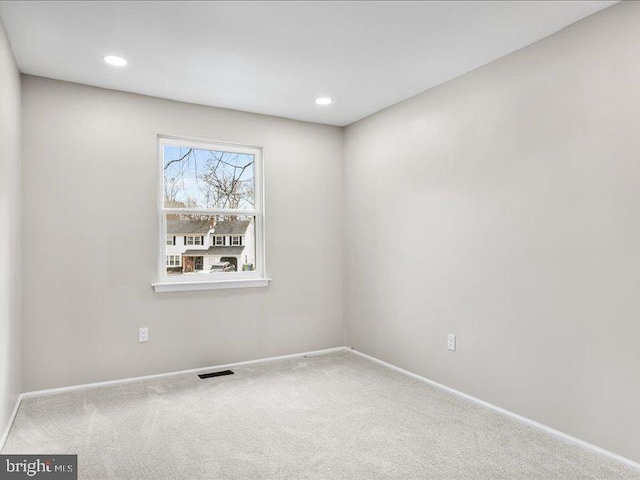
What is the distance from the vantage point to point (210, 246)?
4.07 meters

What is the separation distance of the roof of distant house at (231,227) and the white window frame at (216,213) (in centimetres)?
8

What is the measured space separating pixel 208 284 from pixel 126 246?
2.50 feet

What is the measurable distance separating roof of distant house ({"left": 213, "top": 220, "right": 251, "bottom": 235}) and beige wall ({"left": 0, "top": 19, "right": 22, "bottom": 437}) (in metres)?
1.57

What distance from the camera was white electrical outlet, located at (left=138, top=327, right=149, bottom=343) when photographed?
3.64 metres

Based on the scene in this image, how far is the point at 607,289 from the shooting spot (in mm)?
2359

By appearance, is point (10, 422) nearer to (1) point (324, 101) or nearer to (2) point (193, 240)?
(2) point (193, 240)

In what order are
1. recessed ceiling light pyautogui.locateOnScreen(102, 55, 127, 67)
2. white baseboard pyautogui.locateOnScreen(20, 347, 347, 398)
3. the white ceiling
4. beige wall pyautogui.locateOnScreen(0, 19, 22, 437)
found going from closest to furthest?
1. the white ceiling
2. beige wall pyautogui.locateOnScreen(0, 19, 22, 437)
3. recessed ceiling light pyautogui.locateOnScreen(102, 55, 127, 67)
4. white baseboard pyautogui.locateOnScreen(20, 347, 347, 398)

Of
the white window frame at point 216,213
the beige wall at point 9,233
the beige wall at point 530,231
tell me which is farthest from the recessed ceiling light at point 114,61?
the beige wall at point 530,231

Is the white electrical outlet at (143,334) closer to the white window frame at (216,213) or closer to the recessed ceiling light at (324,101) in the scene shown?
the white window frame at (216,213)

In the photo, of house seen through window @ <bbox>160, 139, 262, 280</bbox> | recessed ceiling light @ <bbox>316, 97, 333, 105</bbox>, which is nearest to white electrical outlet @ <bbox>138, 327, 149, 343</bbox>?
house seen through window @ <bbox>160, 139, 262, 280</bbox>

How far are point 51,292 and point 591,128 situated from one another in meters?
3.80

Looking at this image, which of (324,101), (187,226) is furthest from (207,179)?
(324,101)

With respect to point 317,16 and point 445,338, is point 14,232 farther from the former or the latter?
point 445,338

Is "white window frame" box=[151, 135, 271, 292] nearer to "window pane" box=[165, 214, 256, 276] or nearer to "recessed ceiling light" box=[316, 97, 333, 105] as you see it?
"window pane" box=[165, 214, 256, 276]
